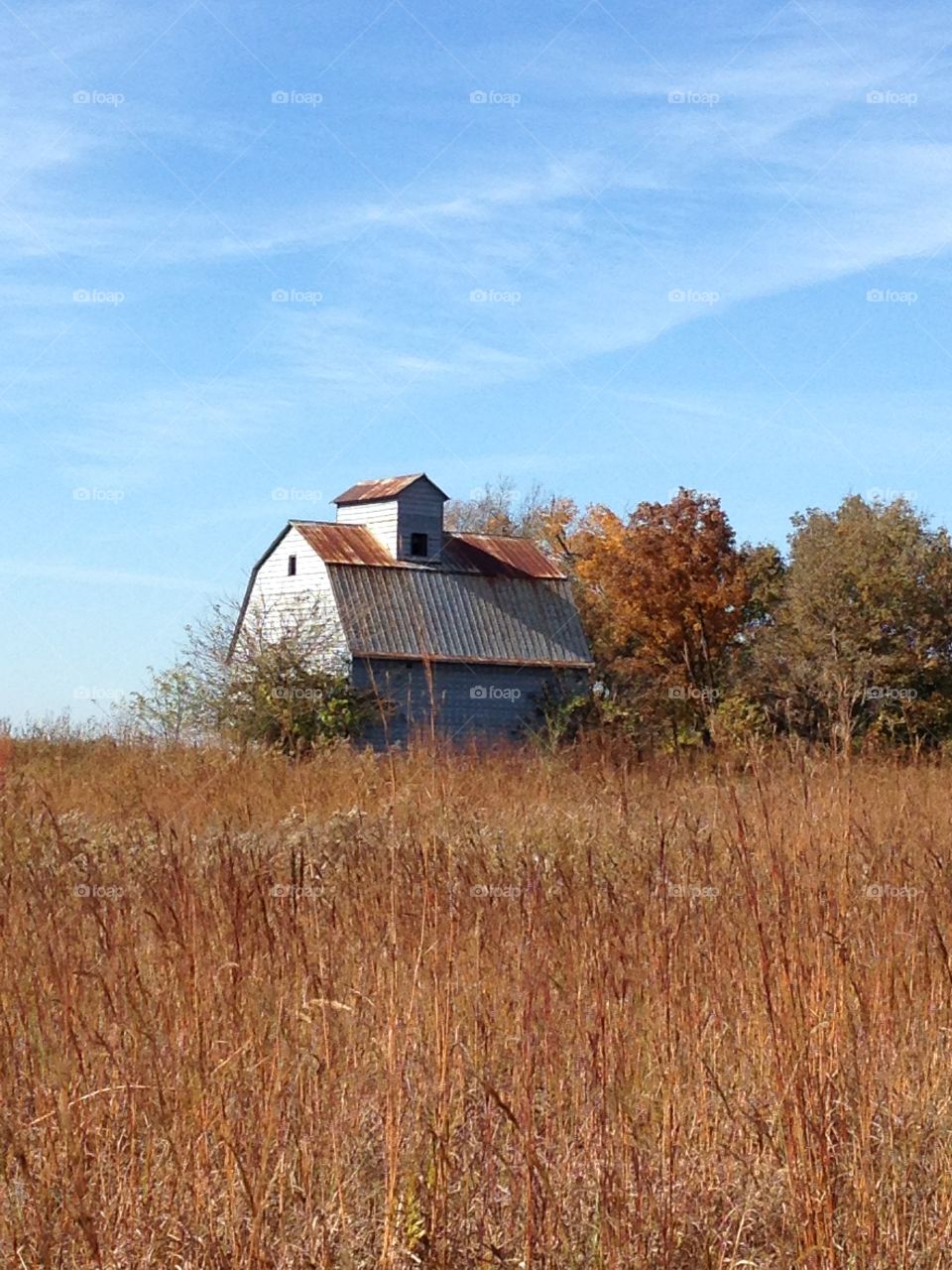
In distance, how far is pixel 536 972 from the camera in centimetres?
336

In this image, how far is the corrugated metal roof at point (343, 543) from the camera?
34375 millimetres

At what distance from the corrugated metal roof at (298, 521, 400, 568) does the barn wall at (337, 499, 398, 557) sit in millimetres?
183

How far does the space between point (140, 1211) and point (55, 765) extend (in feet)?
46.7

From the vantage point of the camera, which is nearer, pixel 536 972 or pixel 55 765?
pixel 536 972

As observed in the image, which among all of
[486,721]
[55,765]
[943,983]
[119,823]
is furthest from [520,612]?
[943,983]

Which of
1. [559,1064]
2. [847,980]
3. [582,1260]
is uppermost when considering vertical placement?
[847,980]

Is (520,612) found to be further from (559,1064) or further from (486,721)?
(559,1064)

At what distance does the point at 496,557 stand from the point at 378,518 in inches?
129
